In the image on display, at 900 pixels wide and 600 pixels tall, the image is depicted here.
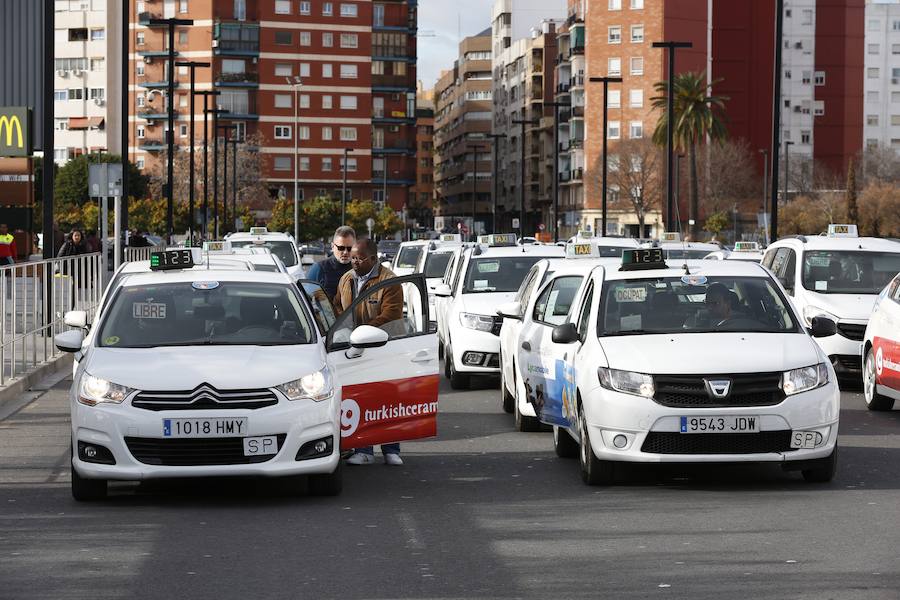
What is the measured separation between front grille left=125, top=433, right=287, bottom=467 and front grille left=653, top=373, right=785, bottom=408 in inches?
110

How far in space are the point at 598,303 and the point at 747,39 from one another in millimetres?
113660

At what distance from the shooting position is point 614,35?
122250mm

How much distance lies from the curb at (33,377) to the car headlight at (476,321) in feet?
16.9

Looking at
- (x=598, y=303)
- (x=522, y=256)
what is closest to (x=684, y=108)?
(x=522, y=256)

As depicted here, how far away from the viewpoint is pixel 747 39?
122 metres

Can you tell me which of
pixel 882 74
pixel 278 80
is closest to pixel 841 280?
pixel 278 80

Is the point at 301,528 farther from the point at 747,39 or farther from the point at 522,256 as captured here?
the point at 747,39

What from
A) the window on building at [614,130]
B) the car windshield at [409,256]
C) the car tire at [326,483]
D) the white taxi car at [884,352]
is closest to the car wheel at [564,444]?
the car tire at [326,483]

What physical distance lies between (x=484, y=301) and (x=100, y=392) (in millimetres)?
10320

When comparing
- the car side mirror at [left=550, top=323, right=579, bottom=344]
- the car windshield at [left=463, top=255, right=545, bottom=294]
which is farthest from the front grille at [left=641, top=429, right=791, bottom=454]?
the car windshield at [left=463, top=255, right=545, bottom=294]

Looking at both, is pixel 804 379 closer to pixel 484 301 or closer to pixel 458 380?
pixel 458 380

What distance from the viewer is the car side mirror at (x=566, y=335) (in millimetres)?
11977

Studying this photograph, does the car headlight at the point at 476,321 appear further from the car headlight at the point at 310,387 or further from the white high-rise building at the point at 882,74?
the white high-rise building at the point at 882,74

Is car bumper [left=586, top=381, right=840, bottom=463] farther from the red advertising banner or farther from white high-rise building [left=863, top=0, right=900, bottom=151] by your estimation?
white high-rise building [left=863, top=0, right=900, bottom=151]
